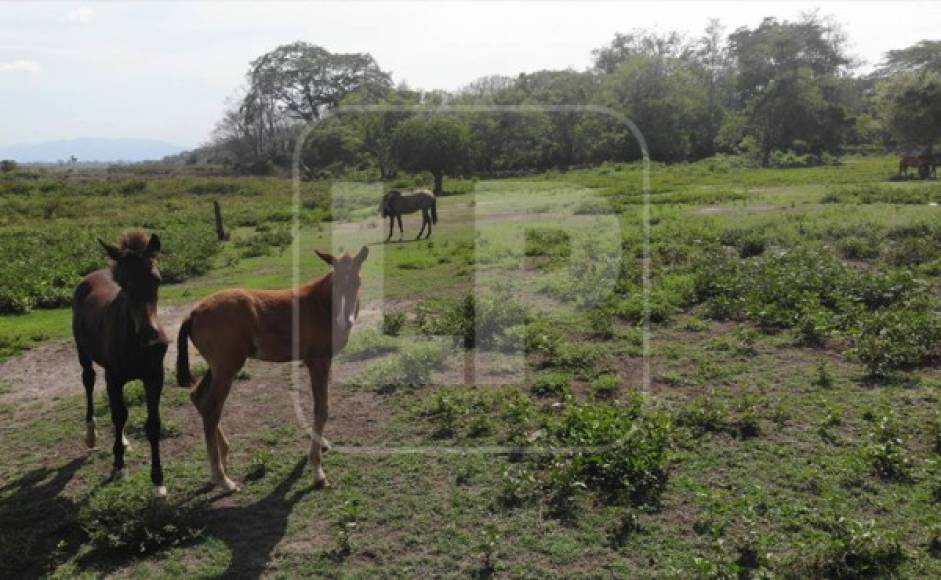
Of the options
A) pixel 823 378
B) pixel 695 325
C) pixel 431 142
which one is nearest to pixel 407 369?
pixel 695 325

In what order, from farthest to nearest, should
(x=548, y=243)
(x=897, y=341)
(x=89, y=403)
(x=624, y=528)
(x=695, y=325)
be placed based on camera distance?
(x=548, y=243) < (x=695, y=325) < (x=897, y=341) < (x=89, y=403) < (x=624, y=528)

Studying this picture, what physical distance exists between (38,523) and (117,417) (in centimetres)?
103

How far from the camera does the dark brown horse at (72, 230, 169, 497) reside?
5.50 metres

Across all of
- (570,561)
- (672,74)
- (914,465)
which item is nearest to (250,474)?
(570,561)

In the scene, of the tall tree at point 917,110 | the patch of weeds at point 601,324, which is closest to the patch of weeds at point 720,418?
the patch of weeds at point 601,324

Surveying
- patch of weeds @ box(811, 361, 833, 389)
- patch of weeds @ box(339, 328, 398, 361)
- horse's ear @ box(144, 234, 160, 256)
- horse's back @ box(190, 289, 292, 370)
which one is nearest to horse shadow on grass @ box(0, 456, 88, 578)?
horse's back @ box(190, 289, 292, 370)

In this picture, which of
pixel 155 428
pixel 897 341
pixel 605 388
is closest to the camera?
pixel 155 428

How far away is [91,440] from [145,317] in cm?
228

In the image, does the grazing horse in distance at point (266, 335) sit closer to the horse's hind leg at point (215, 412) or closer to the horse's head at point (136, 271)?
the horse's hind leg at point (215, 412)

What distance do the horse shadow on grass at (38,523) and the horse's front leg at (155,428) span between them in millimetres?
635

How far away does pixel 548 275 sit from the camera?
13.2 meters

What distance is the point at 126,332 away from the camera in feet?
19.4

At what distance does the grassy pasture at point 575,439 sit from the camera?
16.1 ft

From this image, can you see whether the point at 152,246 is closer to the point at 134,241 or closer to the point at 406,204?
the point at 134,241
